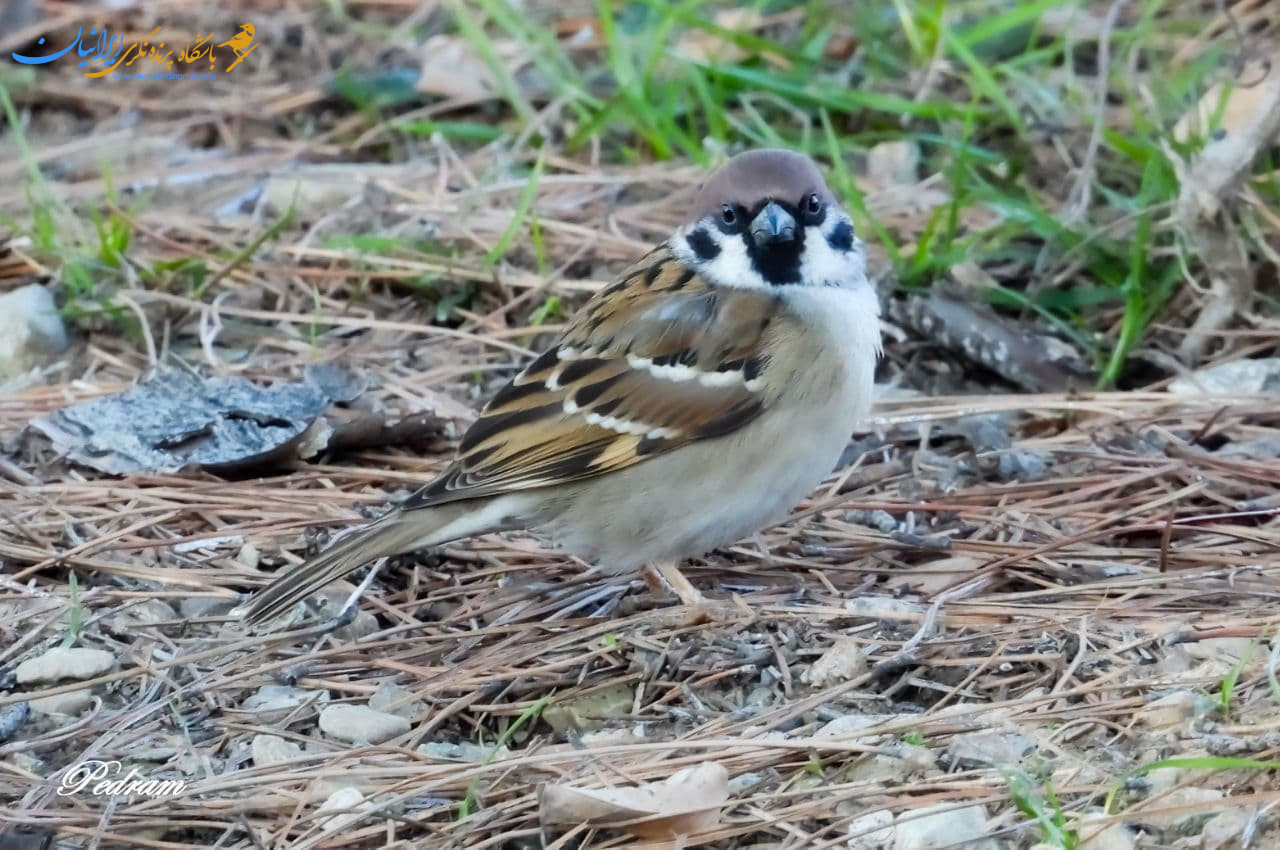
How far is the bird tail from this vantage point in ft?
9.93

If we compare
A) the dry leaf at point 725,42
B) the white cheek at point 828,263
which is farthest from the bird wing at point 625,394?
the dry leaf at point 725,42

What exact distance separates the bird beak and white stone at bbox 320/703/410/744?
4.10 feet

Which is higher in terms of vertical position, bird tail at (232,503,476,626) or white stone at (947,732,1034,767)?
bird tail at (232,503,476,626)

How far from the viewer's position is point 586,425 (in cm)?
328

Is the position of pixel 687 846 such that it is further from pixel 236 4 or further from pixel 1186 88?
pixel 236 4

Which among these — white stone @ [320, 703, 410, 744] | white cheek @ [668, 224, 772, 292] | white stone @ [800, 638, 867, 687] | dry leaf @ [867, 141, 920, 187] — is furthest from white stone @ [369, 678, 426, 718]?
dry leaf @ [867, 141, 920, 187]

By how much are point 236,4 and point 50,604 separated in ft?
12.4

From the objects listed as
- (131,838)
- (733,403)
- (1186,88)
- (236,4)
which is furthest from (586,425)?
(236,4)

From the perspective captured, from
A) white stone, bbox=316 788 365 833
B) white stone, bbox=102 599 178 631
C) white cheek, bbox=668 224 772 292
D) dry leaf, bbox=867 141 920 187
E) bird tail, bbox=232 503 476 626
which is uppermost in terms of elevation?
white cheek, bbox=668 224 772 292

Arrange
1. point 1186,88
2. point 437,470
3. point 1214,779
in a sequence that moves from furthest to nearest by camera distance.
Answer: point 1186,88 → point 437,470 → point 1214,779

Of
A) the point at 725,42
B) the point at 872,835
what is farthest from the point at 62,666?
the point at 725,42

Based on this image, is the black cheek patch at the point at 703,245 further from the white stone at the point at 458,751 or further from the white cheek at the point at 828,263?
the white stone at the point at 458,751

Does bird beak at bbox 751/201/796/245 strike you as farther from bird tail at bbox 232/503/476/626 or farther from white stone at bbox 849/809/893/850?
white stone at bbox 849/809/893/850

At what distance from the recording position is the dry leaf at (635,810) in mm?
2389
